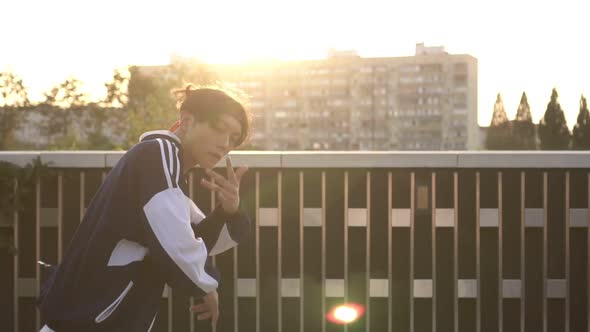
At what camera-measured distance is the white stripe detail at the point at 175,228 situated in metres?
2.84

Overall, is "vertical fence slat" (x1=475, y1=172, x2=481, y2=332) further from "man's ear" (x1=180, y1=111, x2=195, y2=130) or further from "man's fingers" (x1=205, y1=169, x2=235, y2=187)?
"man's ear" (x1=180, y1=111, x2=195, y2=130)

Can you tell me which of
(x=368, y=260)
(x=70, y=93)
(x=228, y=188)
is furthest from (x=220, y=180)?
(x=70, y=93)

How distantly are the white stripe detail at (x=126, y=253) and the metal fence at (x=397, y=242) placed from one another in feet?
11.4

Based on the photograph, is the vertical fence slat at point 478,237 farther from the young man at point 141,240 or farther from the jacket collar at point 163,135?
the jacket collar at point 163,135

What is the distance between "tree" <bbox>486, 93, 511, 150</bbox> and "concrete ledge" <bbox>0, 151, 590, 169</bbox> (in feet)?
418


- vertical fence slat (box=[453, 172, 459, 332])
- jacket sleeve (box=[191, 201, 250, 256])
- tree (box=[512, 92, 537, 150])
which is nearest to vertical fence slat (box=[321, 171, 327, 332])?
vertical fence slat (box=[453, 172, 459, 332])

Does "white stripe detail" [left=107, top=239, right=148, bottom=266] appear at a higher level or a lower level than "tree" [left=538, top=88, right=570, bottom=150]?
lower

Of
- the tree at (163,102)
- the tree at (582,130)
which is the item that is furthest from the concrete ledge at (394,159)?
the tree at (582,130)

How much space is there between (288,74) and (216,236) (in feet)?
554

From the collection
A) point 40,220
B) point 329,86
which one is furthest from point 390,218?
point 329,86

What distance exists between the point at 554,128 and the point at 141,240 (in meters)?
118

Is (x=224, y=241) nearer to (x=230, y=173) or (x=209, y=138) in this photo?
(x=230, y=173)

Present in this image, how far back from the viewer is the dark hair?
3.10 meters

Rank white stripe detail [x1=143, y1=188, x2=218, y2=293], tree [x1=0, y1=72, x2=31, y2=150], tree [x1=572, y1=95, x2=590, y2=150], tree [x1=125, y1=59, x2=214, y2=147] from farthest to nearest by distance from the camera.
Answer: tree [x1=572, y1=95, x2=590, y2=150] → tree [x1=0, y1=72, x2=31, y2=150] → tree [x1=125, y1=59, x2=214, y2=147] → white stripe detail [x1=143, y1=188, x2=218, y2=293]
